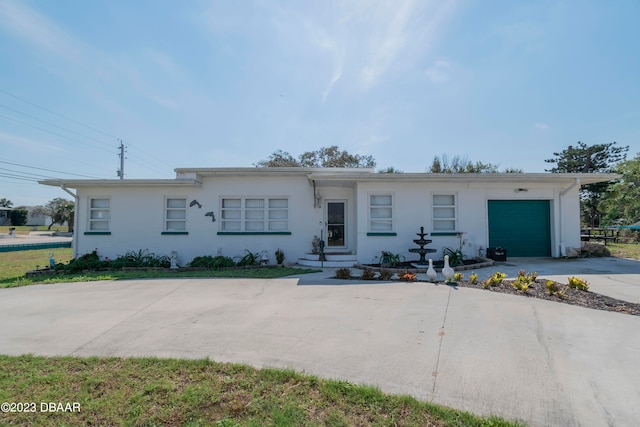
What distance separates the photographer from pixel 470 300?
566cm

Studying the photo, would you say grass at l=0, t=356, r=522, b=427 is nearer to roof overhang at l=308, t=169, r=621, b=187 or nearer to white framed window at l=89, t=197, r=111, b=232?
roof overhang at l=308, t=169, r=621, b=187

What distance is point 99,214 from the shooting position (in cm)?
1152

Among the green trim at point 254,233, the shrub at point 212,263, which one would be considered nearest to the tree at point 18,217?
the green trim at point 254,233

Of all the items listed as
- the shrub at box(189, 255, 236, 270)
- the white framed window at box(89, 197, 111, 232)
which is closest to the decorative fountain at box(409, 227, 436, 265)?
the shrub at box(189, 255, 236, 270)

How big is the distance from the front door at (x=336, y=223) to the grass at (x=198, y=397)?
8.39m

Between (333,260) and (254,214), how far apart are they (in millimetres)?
3623

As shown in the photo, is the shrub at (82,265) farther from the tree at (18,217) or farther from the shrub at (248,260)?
the tree at (18,217)

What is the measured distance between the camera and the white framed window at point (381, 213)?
10602 mm

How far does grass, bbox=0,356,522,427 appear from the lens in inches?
94.3

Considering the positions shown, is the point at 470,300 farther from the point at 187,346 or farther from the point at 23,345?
the point at 23,345

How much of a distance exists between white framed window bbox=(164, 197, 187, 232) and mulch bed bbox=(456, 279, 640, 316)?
9788 millimetres

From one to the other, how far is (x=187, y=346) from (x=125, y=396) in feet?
3.56

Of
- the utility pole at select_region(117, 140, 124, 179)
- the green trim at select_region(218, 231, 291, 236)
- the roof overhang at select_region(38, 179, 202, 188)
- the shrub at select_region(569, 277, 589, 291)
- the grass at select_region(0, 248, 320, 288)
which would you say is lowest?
the grass at select_region(0, 248, 320, 288)

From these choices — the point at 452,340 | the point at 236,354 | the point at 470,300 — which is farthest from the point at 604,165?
the point at 236,354
